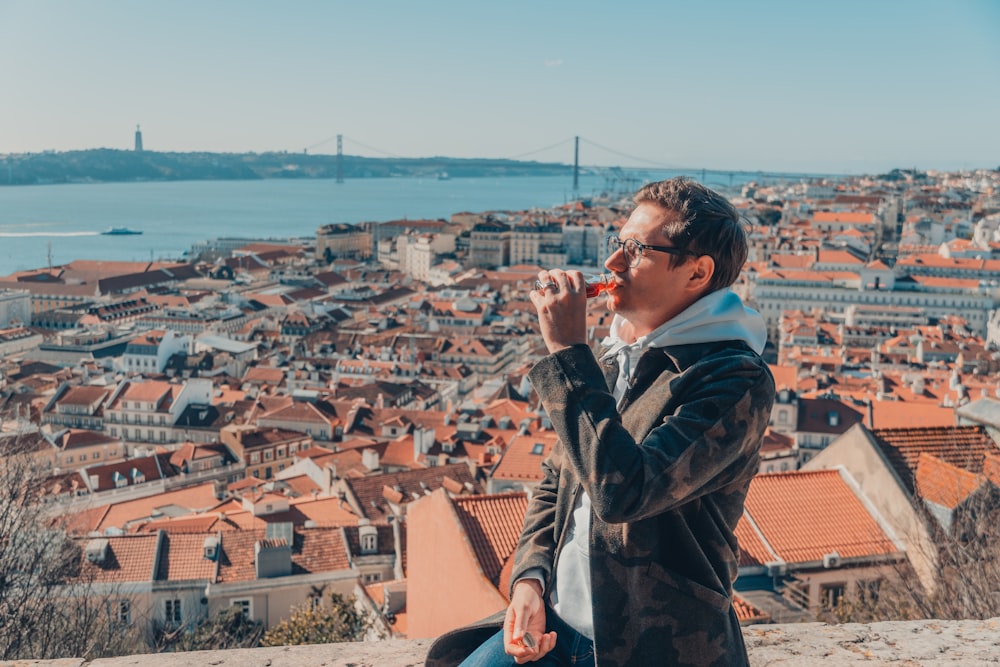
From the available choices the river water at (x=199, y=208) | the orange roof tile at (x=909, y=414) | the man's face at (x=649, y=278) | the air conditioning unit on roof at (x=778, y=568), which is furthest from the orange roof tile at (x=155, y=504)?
the river water at (x=199, y=208)

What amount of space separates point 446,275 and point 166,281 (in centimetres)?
1304

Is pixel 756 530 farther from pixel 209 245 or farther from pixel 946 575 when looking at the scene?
pixel 209 245

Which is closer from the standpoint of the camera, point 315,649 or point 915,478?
point 315,649

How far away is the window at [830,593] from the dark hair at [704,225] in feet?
11.2

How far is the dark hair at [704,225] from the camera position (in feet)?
4.39

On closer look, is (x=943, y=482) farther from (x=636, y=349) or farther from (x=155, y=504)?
(x=155, y=504)

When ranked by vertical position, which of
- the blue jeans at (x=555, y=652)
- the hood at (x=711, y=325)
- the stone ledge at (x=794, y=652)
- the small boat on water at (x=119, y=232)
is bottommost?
the small boat on water at (x=119, y=232)

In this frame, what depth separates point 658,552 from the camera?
1.28 meters

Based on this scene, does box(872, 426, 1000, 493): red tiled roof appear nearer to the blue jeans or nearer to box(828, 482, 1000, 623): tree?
box(828, 482, 1000, 623): tree

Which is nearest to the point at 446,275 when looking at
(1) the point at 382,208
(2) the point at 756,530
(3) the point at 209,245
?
(3) the point at 209,245

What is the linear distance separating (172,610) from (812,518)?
5.84 meters

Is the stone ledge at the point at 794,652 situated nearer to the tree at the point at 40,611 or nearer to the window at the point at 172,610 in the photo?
the tree at the point at 40,611

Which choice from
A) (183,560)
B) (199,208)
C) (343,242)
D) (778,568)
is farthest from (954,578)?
(199,208)

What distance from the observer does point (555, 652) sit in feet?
4.56
